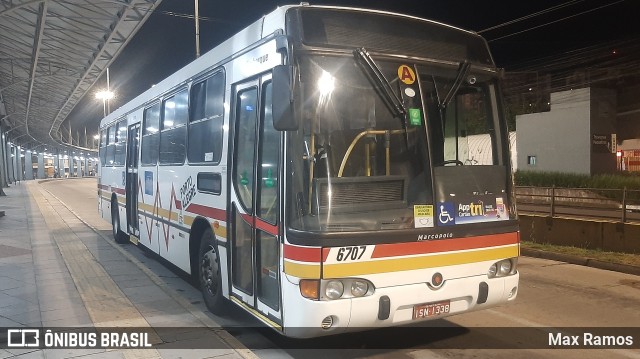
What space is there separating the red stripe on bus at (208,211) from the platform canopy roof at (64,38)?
9.82 meters

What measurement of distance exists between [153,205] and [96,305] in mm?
2644

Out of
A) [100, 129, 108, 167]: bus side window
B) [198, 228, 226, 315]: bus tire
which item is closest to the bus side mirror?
[198, 228, 226, 315]: bus tire

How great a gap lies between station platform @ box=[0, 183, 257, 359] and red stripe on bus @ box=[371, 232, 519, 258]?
171 centimetres

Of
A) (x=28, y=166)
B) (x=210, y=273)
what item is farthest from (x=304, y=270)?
(x=28, y=166)

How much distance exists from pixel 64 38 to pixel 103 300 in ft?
51.6

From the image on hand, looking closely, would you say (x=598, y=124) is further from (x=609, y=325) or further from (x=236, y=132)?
(x=236, y=132)

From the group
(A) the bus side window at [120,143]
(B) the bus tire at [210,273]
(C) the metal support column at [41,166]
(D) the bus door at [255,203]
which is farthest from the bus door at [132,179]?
(C) the metal support column at [41,166]

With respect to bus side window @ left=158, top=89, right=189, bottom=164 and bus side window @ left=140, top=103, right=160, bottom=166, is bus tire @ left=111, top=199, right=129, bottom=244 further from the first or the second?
bus side window @ left=158, top=89, right=189, bottom=164

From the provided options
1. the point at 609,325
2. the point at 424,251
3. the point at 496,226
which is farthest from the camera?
the point at 609,325

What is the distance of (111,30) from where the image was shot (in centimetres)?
1773

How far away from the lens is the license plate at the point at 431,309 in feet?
15.0

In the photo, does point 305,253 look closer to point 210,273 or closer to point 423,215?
point 423,215

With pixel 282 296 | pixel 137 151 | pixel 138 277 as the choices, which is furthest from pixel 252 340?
pixel 137 151

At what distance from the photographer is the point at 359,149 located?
4.58 metres
